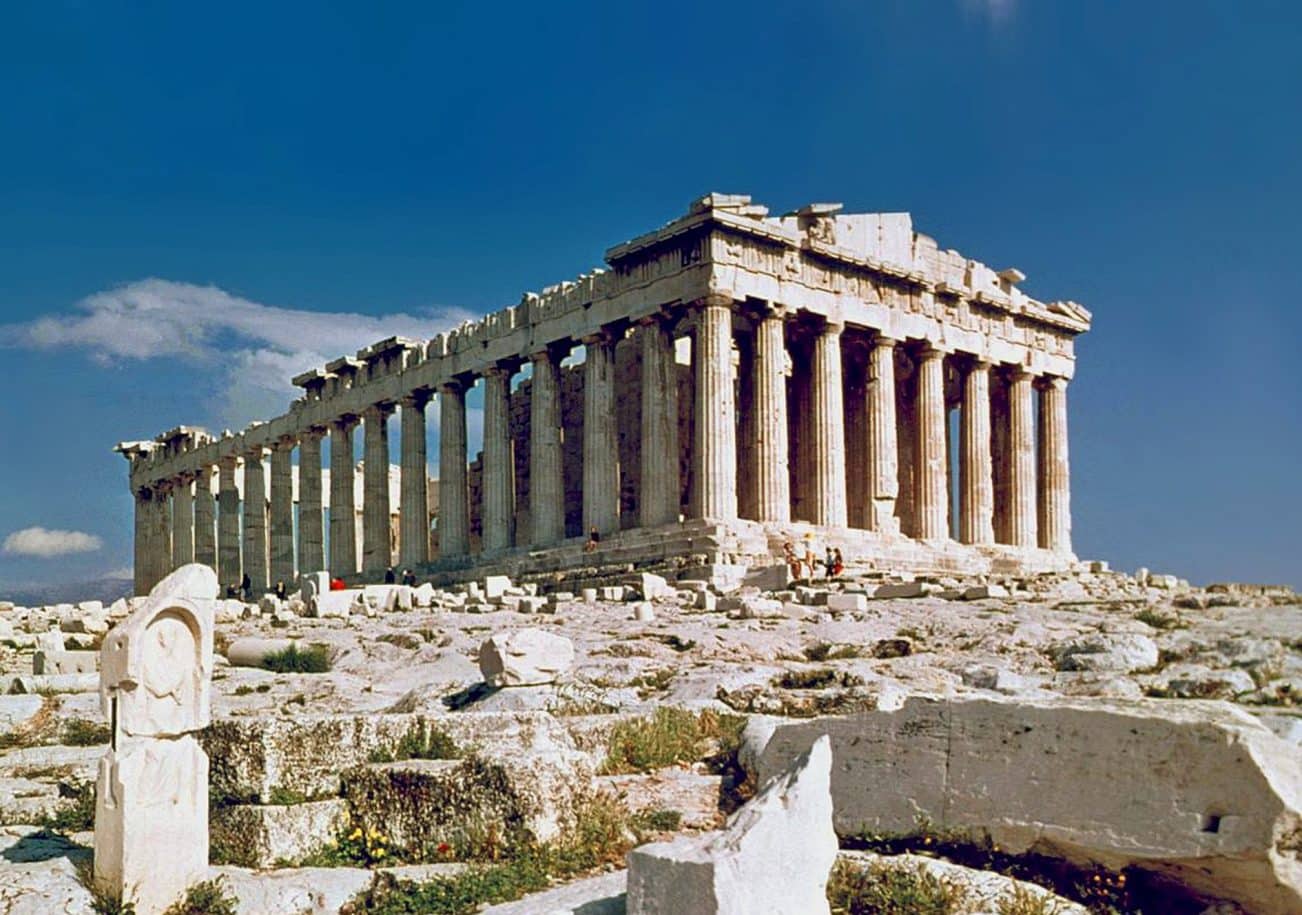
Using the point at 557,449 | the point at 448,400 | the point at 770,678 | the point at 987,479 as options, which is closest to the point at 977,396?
the point at 987,479

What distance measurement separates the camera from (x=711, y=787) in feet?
33.0

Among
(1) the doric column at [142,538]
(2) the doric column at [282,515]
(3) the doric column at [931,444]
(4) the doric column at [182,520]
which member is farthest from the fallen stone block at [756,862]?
(1) the doric column at [142,538]

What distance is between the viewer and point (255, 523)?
53375 mm

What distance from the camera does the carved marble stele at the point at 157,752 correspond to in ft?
26.2

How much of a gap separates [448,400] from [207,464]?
19.2 meters

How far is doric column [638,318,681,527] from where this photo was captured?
34.4m

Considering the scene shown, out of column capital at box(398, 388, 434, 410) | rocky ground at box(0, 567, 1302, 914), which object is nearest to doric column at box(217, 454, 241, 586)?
column capital at box(398, 388, 434, 410)

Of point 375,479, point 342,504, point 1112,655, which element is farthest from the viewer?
point 342,504

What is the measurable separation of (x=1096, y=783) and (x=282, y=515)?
47695 millimetres

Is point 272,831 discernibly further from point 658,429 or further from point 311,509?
point 311,509

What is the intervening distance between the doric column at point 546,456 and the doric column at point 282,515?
16.6m

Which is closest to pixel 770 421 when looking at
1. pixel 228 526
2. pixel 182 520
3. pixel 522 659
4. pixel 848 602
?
pixel 848 602

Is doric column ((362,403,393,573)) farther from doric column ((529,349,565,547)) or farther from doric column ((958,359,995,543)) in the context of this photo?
doric column ((958,359,995,543))

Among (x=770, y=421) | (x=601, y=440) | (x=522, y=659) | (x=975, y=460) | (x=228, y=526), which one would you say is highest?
(x=770, y=421)
